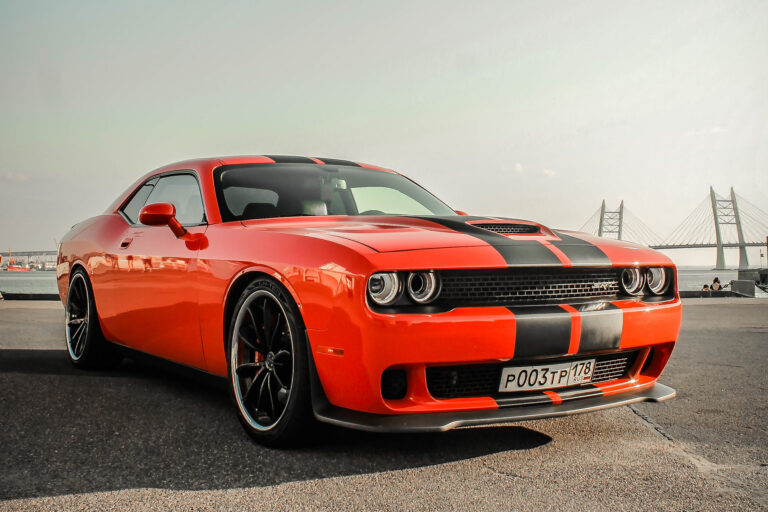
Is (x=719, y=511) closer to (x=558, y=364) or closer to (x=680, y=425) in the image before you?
(x=558, y=364)

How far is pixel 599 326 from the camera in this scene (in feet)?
9.59

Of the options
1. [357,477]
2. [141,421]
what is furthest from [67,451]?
[357,477]

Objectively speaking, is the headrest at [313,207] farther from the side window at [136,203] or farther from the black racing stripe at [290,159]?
the side window at [136,203]

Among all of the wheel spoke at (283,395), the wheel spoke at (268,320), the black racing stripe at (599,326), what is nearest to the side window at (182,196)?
the wheel spoke at (268,320)

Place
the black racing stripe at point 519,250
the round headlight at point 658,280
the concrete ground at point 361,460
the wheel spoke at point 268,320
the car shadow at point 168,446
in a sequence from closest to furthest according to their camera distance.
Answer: the concrete ground at point 361,460 → the car shadow at point 168,446 → the black racing stripe at point 519,250 → the wheel spoke at point 268,320 → the round headlight at point 658,280

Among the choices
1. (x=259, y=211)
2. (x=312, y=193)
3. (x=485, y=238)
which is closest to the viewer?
(x=485, y=238)

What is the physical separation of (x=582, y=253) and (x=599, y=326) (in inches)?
12.8

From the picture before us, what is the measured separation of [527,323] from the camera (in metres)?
2.74

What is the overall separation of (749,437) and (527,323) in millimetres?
1338

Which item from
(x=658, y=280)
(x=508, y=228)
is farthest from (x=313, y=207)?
(x=658, y=280)

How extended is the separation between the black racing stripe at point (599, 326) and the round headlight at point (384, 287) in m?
0.76

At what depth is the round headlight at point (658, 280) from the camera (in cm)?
333

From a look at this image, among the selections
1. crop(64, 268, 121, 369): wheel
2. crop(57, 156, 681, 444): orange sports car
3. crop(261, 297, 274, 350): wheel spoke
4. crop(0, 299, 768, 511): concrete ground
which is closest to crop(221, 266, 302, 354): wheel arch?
crop(57, 156, 681, 444): orange sports car

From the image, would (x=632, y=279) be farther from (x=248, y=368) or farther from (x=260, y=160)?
(x=260, y=160)
